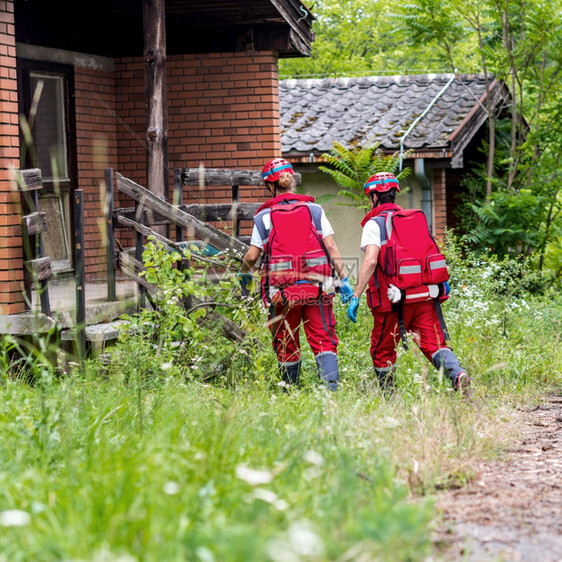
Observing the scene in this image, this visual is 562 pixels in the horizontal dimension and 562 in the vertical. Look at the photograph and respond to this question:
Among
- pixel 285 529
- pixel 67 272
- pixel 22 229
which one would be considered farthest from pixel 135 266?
pixel 285 529

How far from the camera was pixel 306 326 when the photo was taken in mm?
6562

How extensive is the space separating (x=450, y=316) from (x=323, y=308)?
253 centimetres

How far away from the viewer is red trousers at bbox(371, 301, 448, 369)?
6602 millimetres

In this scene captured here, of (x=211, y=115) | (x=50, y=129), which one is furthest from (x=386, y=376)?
(x=50, y=129)

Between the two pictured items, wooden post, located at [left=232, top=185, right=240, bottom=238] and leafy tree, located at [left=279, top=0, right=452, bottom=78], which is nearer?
wooden post, located at [left=232, top=185, right=240, bottom=238]

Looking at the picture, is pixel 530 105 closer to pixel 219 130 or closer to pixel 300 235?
pixel 219 130

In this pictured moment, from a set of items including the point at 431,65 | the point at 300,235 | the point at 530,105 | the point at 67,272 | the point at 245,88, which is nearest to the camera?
the point at 300,235

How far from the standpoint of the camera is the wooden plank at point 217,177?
7828mm

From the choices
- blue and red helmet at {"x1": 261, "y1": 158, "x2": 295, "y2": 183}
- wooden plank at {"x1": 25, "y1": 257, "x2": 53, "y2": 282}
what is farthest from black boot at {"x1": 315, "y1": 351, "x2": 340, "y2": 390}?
wooden plank at {"x1": 25, "y1": 257, "x2": 53, "y2": 282}

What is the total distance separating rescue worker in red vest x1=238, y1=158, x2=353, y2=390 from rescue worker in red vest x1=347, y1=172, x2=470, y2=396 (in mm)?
207

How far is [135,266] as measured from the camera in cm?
719

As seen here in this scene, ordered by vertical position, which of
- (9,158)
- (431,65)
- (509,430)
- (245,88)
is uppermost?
(431,65)

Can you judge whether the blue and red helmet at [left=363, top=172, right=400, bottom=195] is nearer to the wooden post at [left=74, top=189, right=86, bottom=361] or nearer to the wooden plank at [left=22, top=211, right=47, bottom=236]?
the wooden post at [left=74, top=189, right=86, bottom=361]

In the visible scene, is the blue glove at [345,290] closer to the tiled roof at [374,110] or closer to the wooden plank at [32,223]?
the wooden plank at [32,223]
